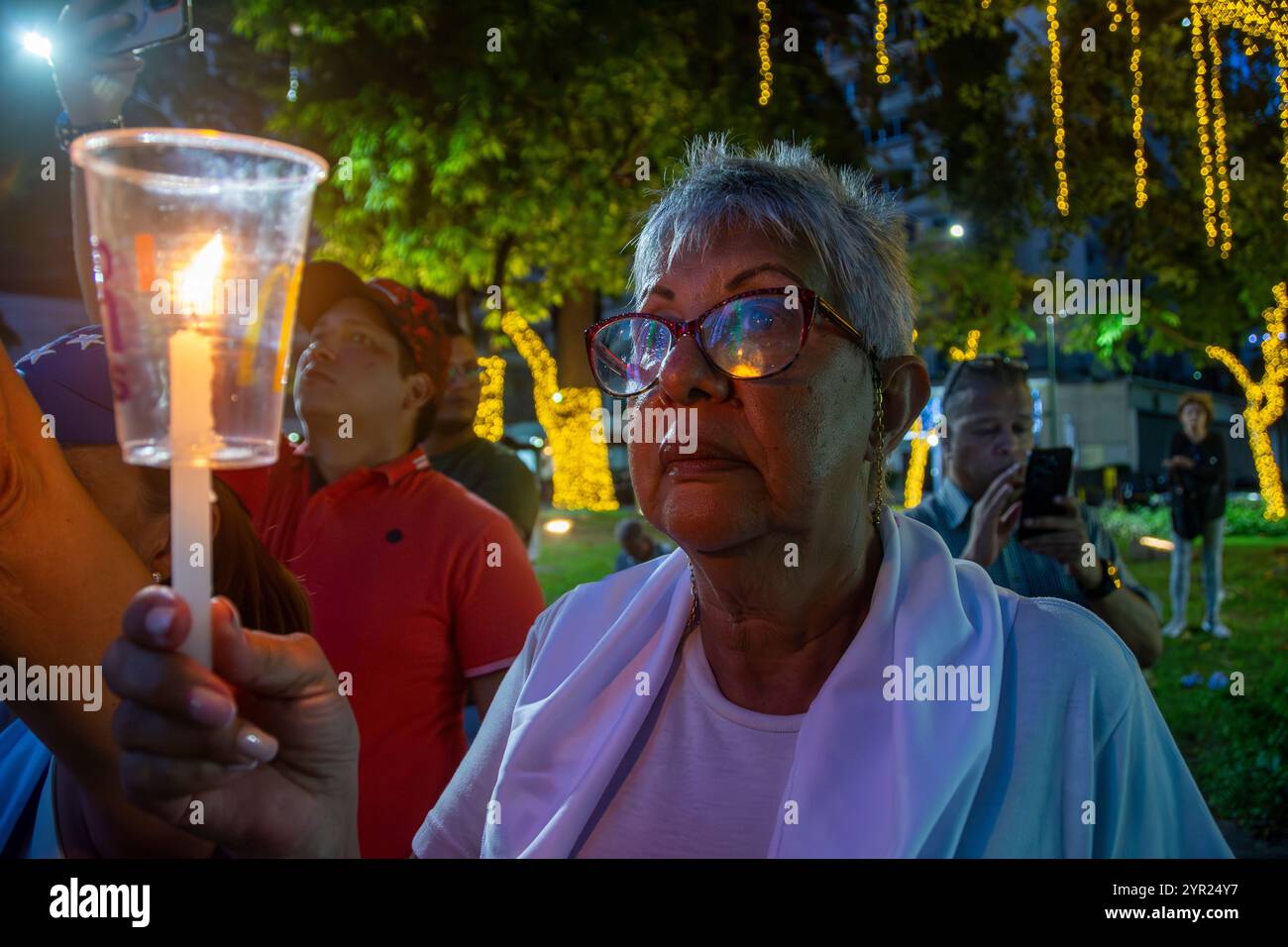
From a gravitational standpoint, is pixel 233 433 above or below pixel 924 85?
below

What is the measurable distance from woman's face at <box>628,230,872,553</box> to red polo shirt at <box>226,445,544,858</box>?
3.85 ft

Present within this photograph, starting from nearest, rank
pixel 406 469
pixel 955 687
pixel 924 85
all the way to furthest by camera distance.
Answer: pixel 955 687 → pixel 406 469 → pixel 924 85

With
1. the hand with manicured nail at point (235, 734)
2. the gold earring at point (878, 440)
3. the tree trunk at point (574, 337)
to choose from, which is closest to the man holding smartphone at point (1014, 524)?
the gold earring at point (878, 440)

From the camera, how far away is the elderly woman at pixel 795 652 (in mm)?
1573

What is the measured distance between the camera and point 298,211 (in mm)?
958

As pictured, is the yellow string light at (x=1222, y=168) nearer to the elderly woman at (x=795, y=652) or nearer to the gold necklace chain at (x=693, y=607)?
the elderly woman at (x=795, y=652)

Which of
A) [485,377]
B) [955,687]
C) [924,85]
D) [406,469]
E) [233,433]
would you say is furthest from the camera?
[924,85]

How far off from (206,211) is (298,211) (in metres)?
0.08

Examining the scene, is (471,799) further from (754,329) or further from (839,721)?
(754,329)

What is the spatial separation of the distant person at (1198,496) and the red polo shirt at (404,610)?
25.4ft

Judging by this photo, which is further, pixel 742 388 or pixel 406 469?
pixel 406 469

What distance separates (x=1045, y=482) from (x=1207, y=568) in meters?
7.18
